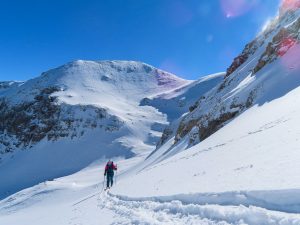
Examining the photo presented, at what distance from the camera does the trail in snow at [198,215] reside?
6550 millimetres

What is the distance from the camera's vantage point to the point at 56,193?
40812mm

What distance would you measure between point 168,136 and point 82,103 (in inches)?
1787

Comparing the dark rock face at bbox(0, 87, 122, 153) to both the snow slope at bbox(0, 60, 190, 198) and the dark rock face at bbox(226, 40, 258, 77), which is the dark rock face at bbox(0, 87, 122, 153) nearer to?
the snow slope at bbox(0, 60, 190, 198)

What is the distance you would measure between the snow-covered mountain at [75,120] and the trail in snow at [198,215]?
67.4 meters

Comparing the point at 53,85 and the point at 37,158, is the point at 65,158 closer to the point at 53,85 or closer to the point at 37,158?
the point at 37,158

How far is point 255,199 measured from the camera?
24.9 feet

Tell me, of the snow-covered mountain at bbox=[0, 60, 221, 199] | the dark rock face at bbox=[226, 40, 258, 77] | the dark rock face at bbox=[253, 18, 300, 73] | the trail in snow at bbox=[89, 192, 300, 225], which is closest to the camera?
the trail in snow at bbox=[89, 192, 300, 225]

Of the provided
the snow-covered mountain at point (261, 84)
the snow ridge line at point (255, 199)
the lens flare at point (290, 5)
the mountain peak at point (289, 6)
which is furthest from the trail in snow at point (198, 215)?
the lens flare at point (290, 5)

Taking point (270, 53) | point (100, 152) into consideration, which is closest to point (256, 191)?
point (270, 53)

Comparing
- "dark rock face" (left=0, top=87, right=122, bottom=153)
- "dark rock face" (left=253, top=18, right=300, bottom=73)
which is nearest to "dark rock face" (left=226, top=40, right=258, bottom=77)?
"dark rock face" (left=253, top=18, right=300, bottom=73)

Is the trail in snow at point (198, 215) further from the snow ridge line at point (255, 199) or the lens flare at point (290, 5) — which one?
the lens flare at point (290, 5)

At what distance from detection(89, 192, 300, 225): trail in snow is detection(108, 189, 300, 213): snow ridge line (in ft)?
0.63

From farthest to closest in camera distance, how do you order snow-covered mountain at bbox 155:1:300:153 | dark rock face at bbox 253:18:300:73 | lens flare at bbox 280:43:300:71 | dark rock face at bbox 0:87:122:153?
1. dark rock face at bbox 0:87:122:153
2. dark rock face at bbox 253:18:300:73
3. lens flare at bbox 280:43:300:71
4. snow-covered mountain at bbox 155:1:300:153

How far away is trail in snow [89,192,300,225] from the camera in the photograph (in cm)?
655
